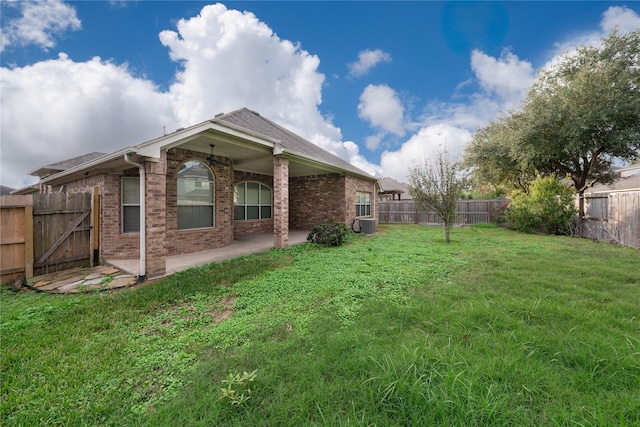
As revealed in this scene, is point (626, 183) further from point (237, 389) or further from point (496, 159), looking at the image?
point (237, 389)

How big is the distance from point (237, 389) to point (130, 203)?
685cm

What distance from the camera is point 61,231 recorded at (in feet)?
18.8

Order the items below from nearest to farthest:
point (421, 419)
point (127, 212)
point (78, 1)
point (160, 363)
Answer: point (421, 419), point (160, 363), point (78, 1), point (127, 212)

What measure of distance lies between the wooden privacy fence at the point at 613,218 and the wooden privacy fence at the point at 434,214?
5.46 metres

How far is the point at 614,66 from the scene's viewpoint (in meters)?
9.48

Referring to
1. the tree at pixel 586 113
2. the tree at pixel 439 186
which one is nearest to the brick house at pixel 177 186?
the tree at pixel 439 186

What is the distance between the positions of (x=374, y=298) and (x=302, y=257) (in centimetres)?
308

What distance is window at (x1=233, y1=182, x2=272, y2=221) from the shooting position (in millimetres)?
10477

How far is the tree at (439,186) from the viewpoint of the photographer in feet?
28.3

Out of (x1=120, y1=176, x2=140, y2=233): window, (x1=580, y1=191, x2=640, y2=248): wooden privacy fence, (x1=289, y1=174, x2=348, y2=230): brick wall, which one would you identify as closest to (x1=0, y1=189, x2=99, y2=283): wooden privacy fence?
(x1=120, y1=176, x2=140, y2=233): window

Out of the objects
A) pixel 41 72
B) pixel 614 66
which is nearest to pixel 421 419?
pixel 41 72

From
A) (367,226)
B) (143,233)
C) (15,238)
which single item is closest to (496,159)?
(367,226)

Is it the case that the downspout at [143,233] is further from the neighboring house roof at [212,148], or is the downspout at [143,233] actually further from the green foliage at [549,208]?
the green foliage at [549,208]

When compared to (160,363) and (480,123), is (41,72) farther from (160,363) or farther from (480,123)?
(480,123)
